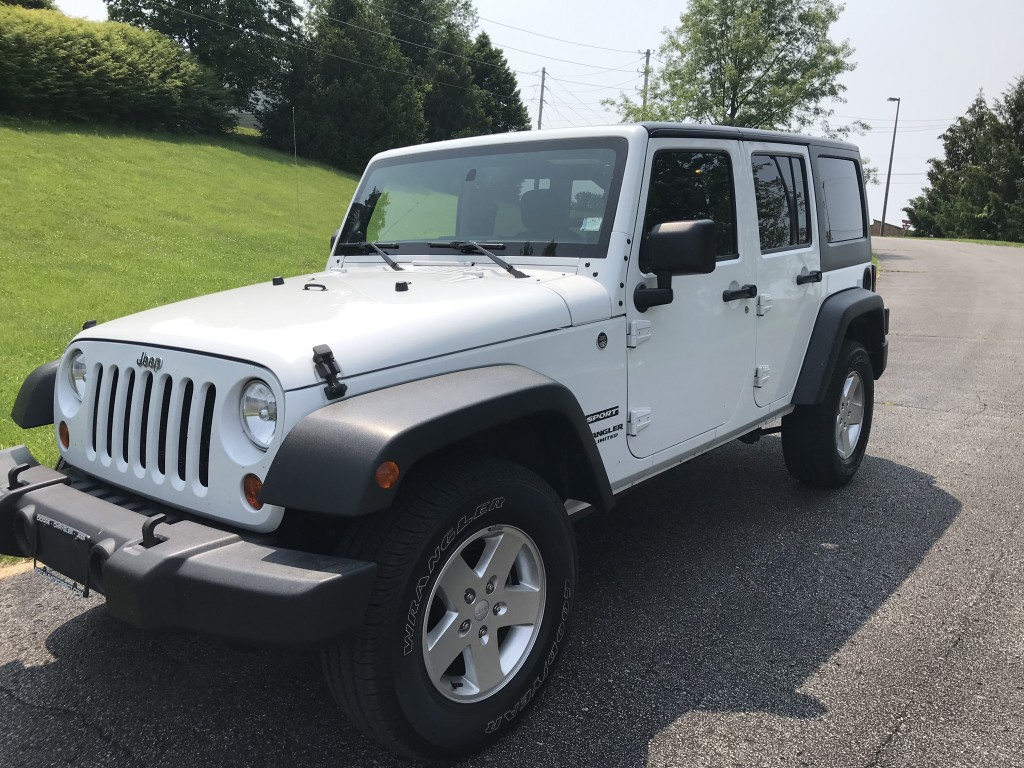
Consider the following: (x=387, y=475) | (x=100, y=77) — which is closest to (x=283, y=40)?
(x=100, y=77)

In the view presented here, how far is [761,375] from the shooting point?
13.4ft

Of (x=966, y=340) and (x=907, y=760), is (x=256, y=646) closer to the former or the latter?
(x=907, y=760)

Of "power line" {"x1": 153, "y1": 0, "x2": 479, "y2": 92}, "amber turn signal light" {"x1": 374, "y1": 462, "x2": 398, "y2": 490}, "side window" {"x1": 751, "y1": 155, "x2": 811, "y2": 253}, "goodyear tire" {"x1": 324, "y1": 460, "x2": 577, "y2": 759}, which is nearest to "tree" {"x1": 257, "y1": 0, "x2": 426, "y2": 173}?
"power line" {"x1": 153, "y1": 0, "x2": 479, "y2": 92}

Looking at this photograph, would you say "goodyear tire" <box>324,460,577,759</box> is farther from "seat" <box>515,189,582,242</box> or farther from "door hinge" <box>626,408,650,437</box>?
"seat" <box>515,189,582,242</box>

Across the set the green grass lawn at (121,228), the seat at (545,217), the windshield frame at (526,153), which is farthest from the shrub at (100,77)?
the seat at (545,217)

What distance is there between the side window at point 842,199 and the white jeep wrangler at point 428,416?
3.10 ft

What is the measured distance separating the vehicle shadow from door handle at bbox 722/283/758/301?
1287 mm

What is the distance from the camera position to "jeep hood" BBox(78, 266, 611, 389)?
234 cm

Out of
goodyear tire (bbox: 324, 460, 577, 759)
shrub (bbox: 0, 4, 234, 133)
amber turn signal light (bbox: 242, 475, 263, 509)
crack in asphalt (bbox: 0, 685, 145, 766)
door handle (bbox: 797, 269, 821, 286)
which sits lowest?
crack in asphalt (bbox: 0, 685, 145, 766)

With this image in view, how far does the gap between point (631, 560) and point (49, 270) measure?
941cm

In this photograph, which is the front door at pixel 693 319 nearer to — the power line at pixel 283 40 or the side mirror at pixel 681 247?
the side mirror at pixel 681 247

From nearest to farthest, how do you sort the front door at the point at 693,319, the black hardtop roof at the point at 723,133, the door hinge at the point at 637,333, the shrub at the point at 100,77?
the door hinge at the point at 637,333 < the front door at the point at 693,319 < the black hardtop roof at the point at 723,133 < the shrub at the point at 100,77

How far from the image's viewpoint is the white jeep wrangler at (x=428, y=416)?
2.11 meters

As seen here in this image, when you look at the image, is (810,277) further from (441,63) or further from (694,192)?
(441,63)
